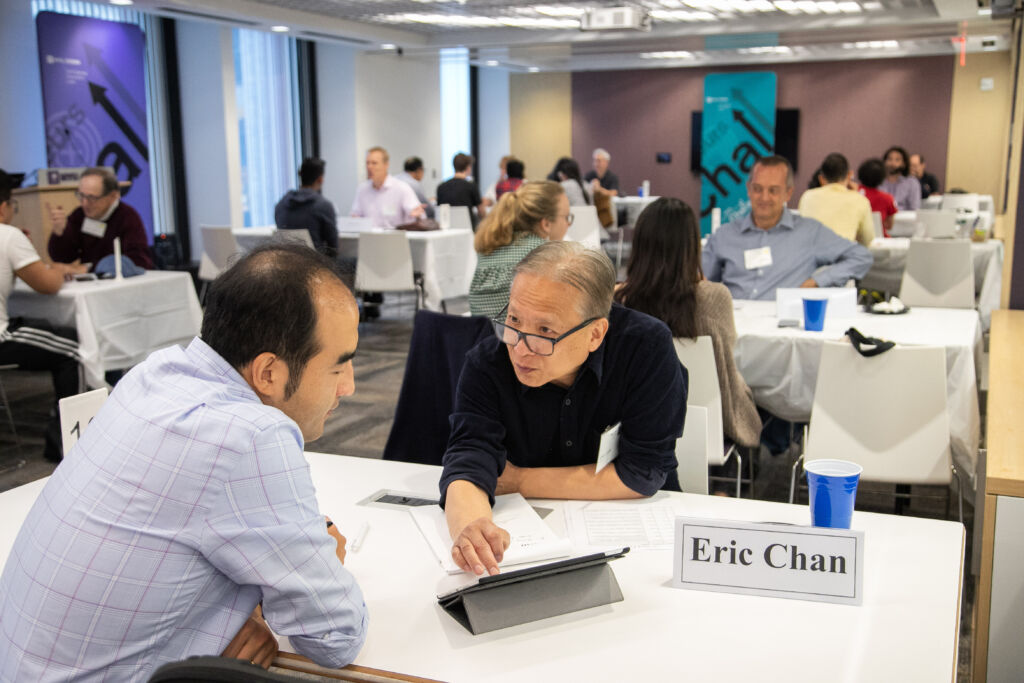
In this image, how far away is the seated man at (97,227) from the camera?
522cm

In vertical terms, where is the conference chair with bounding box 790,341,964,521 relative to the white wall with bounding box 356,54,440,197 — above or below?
below

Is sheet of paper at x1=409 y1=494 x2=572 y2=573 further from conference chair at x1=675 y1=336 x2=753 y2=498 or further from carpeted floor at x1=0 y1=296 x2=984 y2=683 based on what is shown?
carpeted floor at x1=0 y1=296 x2=984 y2=683

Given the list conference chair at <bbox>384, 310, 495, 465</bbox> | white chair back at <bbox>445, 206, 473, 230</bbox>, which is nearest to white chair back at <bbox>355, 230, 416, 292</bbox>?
white chair back at <bbox>445, 206, 473, 230</bbox>

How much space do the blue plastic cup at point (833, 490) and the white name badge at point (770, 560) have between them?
105 mm

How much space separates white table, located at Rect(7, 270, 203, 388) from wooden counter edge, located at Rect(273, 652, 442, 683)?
12.3ft

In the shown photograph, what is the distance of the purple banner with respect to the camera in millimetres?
8523

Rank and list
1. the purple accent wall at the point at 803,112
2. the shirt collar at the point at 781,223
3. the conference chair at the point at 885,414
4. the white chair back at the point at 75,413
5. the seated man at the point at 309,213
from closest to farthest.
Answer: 1. the white chair back at the point at 75,413
2. the conference chair at the point at 885,414
3. the shirt collar at the point at 781,223
4. the seated man at the point at 309,213
5. the purple accent wall at the point at 803,112

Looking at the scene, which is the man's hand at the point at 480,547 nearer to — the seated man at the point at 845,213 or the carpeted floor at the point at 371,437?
the carpeted floor at the point at 371,437

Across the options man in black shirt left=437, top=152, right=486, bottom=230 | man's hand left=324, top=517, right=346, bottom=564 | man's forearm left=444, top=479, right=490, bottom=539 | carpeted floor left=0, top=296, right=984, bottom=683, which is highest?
man in black shirt left=437, top=152, right=486, bottom=230

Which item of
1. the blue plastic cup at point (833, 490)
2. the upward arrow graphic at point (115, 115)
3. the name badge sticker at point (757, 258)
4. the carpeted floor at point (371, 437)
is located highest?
the upward arrow graphic at point (115, 115)

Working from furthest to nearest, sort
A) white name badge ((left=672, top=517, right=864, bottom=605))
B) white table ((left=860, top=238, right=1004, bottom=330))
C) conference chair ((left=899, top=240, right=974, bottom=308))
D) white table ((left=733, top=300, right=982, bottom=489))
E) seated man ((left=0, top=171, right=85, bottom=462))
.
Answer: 1. white table ((left=860, top=238, right=1004, bottom=330))
2. conference chair ((left=899, top=240, right=974, bottom=308))
3. seated man ((left=0, top=171, right=85, bottom=462))
4. white table ((left=733, top=300, right=982, bottom=489))
5. white name badge ((left=672, top=517, right=864, bottom=605))

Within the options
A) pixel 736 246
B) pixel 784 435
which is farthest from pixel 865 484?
pixel 736 246

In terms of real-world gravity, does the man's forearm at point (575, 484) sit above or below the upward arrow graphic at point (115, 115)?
below

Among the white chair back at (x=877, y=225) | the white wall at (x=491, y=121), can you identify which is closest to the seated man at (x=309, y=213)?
the white chair back at (x=877, y=225)
